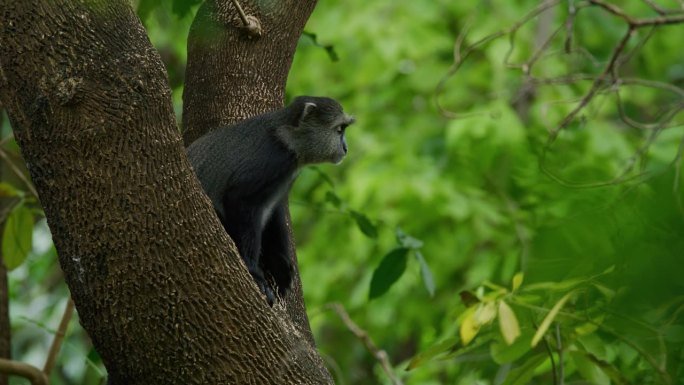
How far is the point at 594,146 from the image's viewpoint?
8500mm

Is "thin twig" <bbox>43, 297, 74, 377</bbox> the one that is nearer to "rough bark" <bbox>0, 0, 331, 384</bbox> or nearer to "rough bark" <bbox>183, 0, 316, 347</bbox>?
"rough bark" <bbox>183, 0, 316, 347</bbox>

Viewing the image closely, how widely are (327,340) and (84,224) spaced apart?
29.7ft

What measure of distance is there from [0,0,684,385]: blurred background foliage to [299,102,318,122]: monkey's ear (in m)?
0.26

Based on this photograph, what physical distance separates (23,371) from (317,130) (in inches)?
65.6

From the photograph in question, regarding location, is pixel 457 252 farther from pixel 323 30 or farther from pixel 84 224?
pixel 84 224

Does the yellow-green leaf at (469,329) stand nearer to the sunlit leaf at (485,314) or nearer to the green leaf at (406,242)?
the sunlit leaf at (485,314)

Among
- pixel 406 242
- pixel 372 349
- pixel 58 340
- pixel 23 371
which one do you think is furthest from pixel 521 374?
pixel 58 340

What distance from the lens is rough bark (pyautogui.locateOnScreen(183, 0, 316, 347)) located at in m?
3.51

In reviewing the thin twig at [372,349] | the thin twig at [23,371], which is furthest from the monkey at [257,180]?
the thin twig at [23,371]

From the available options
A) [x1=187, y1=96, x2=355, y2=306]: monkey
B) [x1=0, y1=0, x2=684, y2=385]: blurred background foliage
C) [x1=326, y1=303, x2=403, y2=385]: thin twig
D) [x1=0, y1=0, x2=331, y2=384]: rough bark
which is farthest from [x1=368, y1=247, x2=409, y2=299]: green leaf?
[x1=0, y1=0, x2=331, y2=384]: rough bark

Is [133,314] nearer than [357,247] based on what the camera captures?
Yes

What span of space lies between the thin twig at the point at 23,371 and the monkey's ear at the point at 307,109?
1.56 metres

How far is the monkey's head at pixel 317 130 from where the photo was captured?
13.8ft

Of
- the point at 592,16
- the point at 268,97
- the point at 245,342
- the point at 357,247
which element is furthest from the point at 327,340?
the point at 245,342
